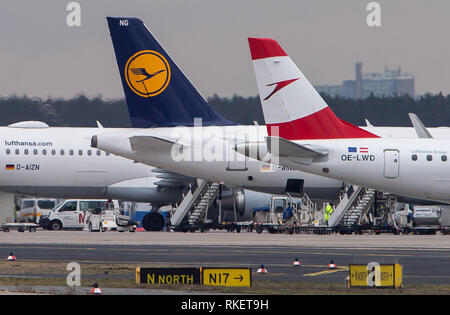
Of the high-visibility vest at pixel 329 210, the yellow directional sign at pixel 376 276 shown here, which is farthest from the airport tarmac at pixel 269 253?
the high-visibility vest at pixel 329 210

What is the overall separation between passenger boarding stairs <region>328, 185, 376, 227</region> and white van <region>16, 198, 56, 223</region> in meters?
29.7

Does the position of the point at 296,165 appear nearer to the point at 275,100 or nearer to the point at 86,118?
the point at 275,100

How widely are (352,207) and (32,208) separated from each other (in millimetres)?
35604

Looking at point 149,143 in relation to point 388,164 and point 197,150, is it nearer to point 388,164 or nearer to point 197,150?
point 197,150

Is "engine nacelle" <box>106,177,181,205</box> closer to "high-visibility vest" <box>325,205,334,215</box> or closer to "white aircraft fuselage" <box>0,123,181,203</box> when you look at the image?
"white aircraft fuselage" <box>0,123,181,203</box>

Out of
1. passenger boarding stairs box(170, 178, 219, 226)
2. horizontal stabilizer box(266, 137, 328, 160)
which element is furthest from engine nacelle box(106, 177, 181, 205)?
horizontal stabilizer box(266, 137, 328, 160)

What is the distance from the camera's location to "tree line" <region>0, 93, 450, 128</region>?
70.2 m

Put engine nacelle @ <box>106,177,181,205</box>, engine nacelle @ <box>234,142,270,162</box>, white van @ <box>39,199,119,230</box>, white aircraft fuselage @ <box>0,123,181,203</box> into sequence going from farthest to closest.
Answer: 1. white van @ <box>39,199,119,230</box>
2. engine nacelle @ <box>106,177,181,205</box>
3. white aircraft fuselage @ <box>0,123,181,203</box>
4. engine nacelle @ <box>234,142,270,162</box>

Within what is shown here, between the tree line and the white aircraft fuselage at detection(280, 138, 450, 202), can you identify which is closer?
the white aircraft fuselage at detection(280, 138, 450, 202)

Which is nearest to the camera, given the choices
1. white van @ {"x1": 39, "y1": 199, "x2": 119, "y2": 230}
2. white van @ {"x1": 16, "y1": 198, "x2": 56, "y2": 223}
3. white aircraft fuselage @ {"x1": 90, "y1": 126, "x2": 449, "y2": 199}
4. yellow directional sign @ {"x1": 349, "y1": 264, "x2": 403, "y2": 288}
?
yellow directional sign @ {"x1": 349, "y1": 264, "x2": 403, "y2": 288}

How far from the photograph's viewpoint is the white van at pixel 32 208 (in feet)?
248

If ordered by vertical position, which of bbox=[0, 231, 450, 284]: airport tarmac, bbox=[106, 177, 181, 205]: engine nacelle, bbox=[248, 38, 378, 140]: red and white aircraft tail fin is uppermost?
bbox=[248, 38, 378, 140]: red and white aircraft tail fin

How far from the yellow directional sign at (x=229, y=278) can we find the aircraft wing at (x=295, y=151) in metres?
15.2

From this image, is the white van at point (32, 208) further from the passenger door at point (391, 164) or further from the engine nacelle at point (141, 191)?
the passenger door at point (391, 164)
